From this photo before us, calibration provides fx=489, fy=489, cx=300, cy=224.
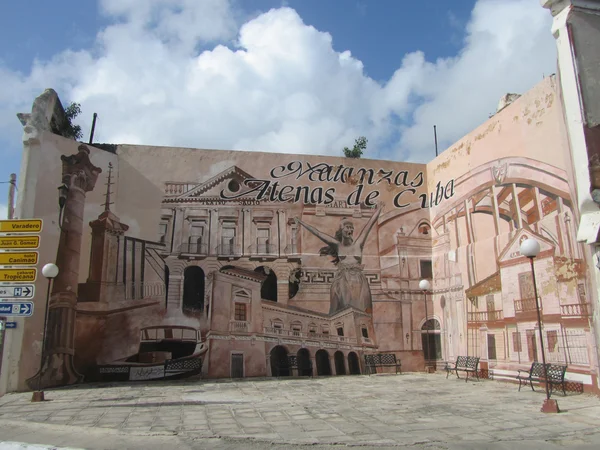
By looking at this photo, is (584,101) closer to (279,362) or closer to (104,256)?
(279,362)

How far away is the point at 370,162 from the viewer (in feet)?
53.3

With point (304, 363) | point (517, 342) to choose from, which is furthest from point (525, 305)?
point (304, 363)

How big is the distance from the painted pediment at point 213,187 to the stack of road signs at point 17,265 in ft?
17.4

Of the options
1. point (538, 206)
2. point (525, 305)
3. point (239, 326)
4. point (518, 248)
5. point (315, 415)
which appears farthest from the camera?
point (239, 326)

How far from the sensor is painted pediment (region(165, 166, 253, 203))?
14.7 m

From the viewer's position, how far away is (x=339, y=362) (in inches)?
590

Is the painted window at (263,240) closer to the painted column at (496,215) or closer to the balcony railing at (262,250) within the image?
the balcony railing at (262,250)

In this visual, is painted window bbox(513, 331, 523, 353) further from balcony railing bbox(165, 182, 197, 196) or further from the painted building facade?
balcony railing bbox(165, 182, 197, 196)

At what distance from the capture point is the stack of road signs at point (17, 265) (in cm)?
919

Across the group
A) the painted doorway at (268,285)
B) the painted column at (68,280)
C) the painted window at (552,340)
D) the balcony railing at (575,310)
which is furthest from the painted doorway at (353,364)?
the painted column at (68,280)

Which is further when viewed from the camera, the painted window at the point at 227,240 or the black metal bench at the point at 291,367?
the painted window at the point at 227,240

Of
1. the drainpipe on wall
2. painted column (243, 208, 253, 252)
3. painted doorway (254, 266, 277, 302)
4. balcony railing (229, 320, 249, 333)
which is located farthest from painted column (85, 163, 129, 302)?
the drainpipe on wall

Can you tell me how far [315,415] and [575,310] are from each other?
20.3 feet

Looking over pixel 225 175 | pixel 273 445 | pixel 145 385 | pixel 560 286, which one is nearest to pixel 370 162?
pixel 225 175
